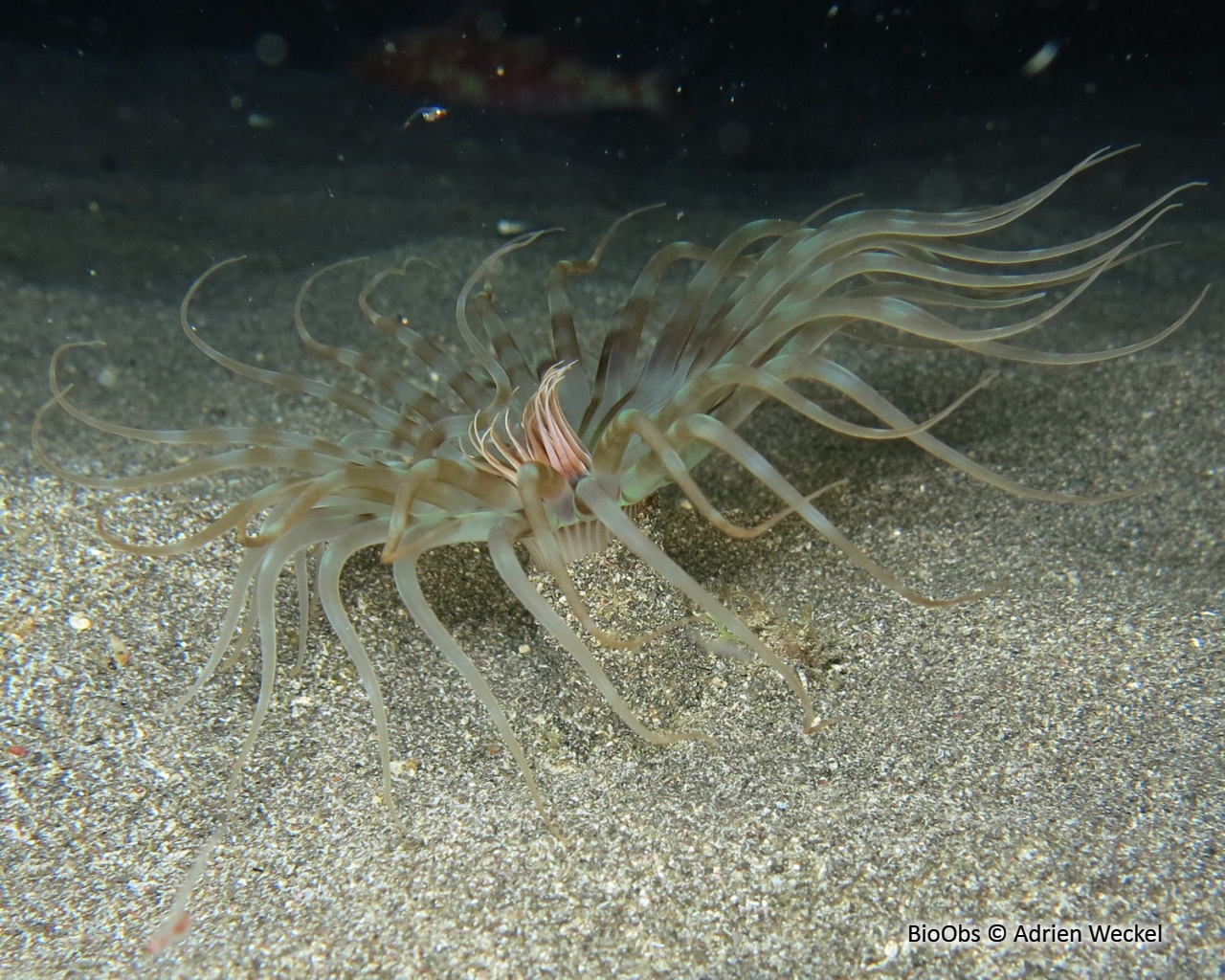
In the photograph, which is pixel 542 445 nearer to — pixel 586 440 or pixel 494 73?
pixel 586 440

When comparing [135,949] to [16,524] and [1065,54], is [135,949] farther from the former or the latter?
[1065,54]

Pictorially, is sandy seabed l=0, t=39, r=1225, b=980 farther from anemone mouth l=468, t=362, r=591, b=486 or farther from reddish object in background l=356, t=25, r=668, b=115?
reddish object in background l=356, t=25, r=668, b=115

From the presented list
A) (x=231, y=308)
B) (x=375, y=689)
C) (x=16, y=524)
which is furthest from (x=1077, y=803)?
(x=231, y=308)

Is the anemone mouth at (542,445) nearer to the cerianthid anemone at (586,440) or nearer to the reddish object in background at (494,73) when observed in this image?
the cerianthid anemone at (586,440)

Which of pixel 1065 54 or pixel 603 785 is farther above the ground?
pixel 1065 54

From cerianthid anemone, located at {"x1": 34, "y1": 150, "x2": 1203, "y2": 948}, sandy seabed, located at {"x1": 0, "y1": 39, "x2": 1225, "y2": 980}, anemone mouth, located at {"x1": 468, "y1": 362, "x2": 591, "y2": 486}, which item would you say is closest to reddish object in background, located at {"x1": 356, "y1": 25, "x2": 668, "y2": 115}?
sandy seabed, located at {"x1": 0, "y1": 39, "x2": 1225, "y2": 980}

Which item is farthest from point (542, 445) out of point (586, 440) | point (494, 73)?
point (494, 73)
